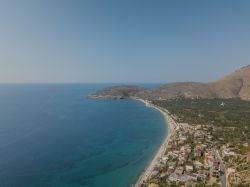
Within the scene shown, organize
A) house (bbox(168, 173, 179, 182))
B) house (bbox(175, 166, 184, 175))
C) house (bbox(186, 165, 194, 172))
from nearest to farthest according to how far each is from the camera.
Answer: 1. house (bbox(168, 173, 179, 182))
2. house (bbox(175, 166, 184, 175))
3. house (bbox(186, 165, 194, 172))

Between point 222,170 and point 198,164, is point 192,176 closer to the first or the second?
point 198,164

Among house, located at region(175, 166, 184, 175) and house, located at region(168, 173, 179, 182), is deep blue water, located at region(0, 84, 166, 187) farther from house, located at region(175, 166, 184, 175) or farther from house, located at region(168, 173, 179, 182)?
house, located at region(175, 166, 184, 175)

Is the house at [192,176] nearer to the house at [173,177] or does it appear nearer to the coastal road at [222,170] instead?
the house at [173,177]

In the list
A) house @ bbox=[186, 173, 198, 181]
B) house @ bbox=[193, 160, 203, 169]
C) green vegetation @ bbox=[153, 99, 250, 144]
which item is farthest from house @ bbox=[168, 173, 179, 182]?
green vegetation @ bbox=[153, 99, 250, 144]

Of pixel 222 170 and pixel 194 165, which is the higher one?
pixel 222 170

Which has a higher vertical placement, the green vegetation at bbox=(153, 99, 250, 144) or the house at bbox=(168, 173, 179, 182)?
the green vegetation at bbox=(153, 99, 250, 144)

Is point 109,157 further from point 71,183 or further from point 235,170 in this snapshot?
point 235,170

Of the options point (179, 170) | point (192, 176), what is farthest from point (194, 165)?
point (192, 176)

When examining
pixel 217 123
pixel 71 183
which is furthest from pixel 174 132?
pixel 71 183
